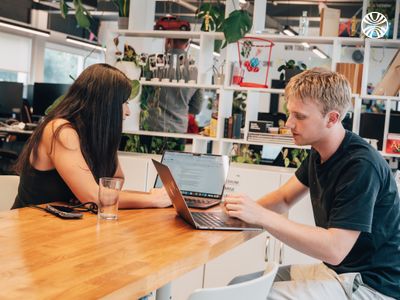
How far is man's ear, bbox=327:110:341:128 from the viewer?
2155 millimetres

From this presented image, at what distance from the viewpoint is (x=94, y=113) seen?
255 centimetres

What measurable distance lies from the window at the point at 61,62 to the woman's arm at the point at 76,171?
479 inches

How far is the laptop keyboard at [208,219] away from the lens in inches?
82.0

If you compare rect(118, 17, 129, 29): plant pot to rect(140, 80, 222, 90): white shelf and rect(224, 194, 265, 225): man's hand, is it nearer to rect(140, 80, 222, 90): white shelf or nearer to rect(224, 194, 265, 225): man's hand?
rect(140, 80, 222, 90): white shelf

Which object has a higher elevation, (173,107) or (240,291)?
(173,107)

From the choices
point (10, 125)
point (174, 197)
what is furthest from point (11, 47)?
point (174, 197)

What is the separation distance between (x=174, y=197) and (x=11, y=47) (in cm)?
1167

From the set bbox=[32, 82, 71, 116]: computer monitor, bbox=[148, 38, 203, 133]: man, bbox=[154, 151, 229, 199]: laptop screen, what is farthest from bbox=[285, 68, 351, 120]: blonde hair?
bbox=[32, 82, 71, 116]: computer monitor

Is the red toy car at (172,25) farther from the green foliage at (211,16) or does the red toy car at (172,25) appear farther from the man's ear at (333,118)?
the man's ear at (333,118)

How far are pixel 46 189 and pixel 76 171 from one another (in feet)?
0.66

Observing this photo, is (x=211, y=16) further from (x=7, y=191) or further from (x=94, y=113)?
(x=7, y=191)

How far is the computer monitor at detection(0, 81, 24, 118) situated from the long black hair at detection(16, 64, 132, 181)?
5.95 metres

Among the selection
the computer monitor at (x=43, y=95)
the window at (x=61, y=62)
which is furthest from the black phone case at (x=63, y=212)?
the window at (x=61, y=62)

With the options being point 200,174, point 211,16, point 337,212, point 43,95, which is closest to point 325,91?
point 337,212
